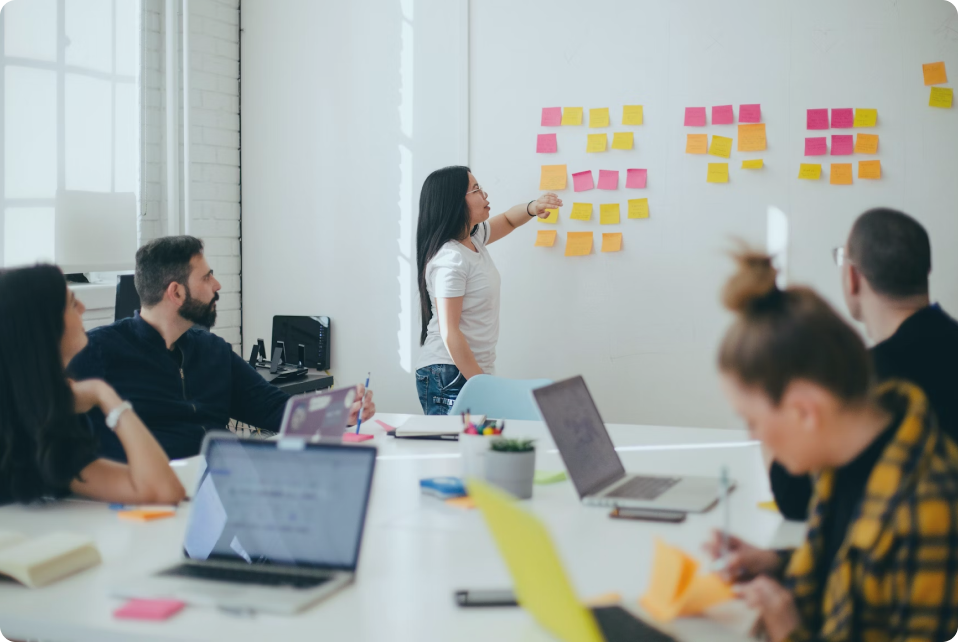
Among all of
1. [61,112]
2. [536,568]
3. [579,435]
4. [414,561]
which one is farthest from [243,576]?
[61,112]

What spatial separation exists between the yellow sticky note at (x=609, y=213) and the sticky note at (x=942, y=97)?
4.15 feet

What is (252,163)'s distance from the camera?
175 inches

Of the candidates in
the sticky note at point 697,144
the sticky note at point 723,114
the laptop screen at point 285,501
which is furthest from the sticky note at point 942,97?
the laptop screen at point 285,501

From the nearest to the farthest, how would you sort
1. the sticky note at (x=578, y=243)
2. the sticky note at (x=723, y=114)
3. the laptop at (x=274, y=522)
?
the laptop at (x=274, y=522)
the sticky note at (x=723, y=114)
the sticky note at (x=578, y=243)

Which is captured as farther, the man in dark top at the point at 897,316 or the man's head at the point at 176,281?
the man's head at the point at 176,281

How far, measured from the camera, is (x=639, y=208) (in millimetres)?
3725

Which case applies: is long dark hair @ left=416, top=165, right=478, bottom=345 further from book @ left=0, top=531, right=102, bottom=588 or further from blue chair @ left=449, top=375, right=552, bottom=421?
book @ left=0, top=531, right=102, bottom=588

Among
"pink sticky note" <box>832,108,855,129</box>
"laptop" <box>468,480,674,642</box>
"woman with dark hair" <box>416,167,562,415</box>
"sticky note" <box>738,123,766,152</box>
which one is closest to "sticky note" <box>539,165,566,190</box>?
"woman with dark hair" <box>416,167,562,415</box>

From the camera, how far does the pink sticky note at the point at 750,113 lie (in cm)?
355

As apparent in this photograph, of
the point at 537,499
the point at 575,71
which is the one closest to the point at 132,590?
the point at 537,499

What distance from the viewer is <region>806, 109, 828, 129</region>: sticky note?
347 cm

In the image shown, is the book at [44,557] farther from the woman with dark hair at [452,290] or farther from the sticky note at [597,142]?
the sticky note at [597,142]

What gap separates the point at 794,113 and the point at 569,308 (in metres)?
1.22

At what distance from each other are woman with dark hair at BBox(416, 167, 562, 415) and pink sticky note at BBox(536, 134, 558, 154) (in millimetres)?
523
